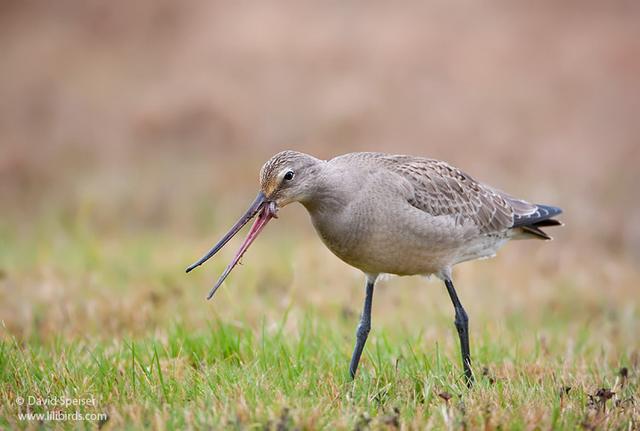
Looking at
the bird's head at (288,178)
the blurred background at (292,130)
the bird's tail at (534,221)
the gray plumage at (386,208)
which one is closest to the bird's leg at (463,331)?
the gray plumage at (386,208)

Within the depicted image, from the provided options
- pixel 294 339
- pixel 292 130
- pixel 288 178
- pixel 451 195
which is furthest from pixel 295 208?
pixel 288 178

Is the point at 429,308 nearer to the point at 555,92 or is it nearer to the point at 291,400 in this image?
the point at 291,400

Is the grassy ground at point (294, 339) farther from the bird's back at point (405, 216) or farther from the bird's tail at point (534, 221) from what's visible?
the bird's tail at point (534, 221)

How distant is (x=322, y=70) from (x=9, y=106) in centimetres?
566

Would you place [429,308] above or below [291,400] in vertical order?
above

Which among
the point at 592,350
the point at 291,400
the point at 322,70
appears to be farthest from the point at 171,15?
the point at 291,400

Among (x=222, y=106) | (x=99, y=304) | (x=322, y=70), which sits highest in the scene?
(x=322, y=70)

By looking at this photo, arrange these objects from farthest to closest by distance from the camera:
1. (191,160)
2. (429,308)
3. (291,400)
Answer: (191,160) → (429,308) → (291,400)

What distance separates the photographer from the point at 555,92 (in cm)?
1538

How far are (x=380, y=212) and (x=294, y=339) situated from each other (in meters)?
1.37

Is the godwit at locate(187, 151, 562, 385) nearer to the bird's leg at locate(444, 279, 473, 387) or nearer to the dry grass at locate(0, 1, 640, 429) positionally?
the bird's leg at locate(444, 279, 473, 387)

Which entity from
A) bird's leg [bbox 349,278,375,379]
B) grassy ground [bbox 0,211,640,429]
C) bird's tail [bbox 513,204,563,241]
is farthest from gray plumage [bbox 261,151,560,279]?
grassy ground [bbox 0,211,640,429]

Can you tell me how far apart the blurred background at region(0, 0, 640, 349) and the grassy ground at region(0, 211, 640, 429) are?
6 centimetres

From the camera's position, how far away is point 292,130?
1458cm
